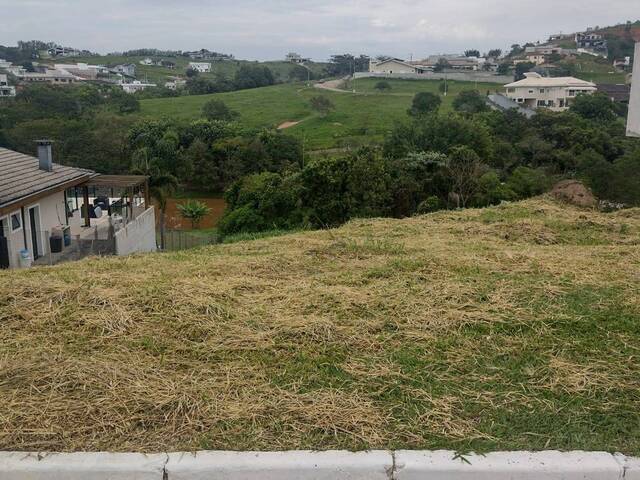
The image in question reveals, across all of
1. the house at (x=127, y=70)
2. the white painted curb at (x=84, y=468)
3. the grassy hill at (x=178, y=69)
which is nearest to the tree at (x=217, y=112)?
the grassy hill at (x=178, y=69)

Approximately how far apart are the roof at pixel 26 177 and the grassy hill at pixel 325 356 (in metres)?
7.21

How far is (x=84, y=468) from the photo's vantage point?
2.52 m

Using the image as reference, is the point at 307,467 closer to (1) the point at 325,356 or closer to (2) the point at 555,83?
(1) the point at 325,356

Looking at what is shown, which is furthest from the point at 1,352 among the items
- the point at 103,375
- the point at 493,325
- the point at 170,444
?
the point at 493,325

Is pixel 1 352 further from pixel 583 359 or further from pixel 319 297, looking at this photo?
pixel 583 359

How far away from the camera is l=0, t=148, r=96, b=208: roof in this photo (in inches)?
475

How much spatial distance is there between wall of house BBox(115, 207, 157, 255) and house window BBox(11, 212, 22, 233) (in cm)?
227

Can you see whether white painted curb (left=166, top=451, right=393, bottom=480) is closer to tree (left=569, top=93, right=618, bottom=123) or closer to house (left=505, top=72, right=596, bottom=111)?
tree (left=569, top=93, right=618, bottom=123)

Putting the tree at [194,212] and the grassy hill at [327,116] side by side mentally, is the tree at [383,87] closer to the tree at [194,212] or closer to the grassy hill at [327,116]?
the grassy hill at [327,116]

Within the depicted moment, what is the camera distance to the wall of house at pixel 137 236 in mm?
14625

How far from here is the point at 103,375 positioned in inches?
128

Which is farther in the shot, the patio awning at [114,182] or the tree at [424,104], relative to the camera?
the tree at [424,104]

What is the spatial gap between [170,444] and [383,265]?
127 inches

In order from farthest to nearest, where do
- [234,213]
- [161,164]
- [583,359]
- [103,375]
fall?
[161,164]
[234,213]
[583,359]
[103,375]
